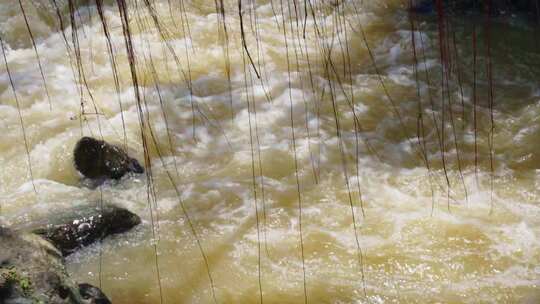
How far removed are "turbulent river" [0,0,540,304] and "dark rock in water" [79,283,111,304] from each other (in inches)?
12.7

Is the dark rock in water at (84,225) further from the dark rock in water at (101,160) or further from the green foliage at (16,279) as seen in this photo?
the green foliage at (16,279)

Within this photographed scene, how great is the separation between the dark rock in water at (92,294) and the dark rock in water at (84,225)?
0.58 m

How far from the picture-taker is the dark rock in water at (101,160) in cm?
377

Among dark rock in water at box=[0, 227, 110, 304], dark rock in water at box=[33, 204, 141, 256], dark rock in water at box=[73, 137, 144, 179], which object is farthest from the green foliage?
dark rock in water at box=[73, 137, 144, 179]

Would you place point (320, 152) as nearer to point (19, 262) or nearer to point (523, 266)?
point (523, 266)

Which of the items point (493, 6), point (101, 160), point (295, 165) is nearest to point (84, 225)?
point (101, 160)

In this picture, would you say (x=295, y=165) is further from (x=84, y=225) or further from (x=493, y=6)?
(x=493, y=6)

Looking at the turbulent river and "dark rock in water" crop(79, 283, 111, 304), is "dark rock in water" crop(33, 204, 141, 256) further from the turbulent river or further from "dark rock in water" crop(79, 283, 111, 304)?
"dark rock in water" crop(79, 283, 111, 304)

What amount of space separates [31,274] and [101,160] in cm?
172

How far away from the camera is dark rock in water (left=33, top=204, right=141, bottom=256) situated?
308 cm

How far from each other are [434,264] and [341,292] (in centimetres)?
50

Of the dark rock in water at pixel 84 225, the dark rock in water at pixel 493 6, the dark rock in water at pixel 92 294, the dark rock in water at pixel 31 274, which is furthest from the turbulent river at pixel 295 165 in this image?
the dark rock in water at pixel 31 274

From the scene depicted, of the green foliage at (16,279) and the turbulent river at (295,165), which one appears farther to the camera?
the turbulent river at (295,165)

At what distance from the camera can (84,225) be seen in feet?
10.4
